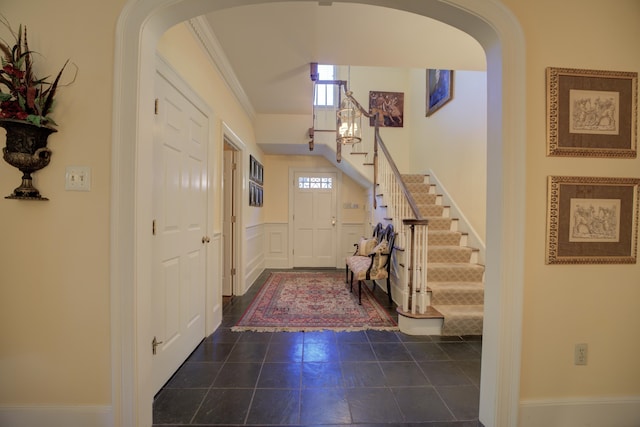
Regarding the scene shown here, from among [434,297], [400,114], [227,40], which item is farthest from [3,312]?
[400,114]

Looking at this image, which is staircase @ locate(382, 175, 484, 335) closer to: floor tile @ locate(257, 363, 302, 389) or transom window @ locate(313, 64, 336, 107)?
floor tile @ locate(257, 363, 302, 389)

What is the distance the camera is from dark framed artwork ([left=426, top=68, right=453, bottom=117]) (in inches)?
166

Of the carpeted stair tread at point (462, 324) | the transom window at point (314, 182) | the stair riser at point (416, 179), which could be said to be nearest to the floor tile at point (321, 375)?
the carpeted stair tread at point (462, 324)

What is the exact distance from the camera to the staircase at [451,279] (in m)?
2.52

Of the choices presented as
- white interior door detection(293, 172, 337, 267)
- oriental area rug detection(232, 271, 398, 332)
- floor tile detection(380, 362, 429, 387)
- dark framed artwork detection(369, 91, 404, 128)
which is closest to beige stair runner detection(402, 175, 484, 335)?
oriental area rug detection(232, 271, 398, 332)

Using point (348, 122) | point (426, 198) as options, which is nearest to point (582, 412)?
point (348, 122)

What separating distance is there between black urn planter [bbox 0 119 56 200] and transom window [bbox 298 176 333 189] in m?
4.51

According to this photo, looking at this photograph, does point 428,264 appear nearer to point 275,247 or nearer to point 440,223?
point 440,223

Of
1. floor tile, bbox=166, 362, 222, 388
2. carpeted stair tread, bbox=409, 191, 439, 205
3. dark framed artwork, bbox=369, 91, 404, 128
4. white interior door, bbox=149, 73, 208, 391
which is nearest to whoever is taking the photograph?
white interior door, bbox=149, 73, 208, 391

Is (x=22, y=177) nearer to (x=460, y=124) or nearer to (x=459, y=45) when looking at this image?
(x=459, y=45)

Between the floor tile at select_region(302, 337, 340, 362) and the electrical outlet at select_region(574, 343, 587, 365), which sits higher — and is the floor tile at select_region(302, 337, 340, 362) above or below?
below

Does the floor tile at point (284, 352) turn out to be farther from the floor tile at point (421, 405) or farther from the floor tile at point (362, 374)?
the floor tile at point (421, 405)

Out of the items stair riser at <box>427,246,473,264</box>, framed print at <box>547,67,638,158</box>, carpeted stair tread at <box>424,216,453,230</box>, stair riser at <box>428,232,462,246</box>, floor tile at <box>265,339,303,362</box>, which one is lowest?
floor tile at <box>265,339,303,362</box>

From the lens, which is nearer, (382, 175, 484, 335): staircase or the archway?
A: the archway
